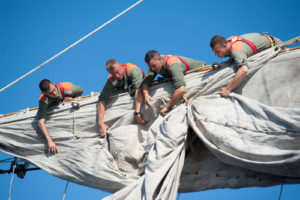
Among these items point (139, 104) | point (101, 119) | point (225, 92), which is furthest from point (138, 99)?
point (225, 92)

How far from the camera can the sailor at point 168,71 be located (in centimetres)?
643

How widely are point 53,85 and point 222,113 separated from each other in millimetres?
2643

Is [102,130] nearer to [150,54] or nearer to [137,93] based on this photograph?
[137,93]

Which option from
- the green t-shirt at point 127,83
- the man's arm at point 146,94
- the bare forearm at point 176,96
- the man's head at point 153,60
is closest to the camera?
the bare forearm at point 176,96

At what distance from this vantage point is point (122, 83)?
→ 279 inches

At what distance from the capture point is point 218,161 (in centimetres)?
626

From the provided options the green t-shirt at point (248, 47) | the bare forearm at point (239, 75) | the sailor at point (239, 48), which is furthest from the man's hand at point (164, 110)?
the green t-shirt at point (248, 47)

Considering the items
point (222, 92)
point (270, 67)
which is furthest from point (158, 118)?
point (270, 67)

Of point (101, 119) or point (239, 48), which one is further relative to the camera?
point (101, 119)

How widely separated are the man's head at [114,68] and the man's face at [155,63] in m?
0.49

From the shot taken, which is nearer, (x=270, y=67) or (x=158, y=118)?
(x=270, y=67)

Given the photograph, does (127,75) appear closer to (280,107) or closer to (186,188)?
(186,188)

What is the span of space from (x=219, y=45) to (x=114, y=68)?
1.45 meters

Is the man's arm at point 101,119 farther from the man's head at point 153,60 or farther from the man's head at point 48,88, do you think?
the man's head at point 153,60
